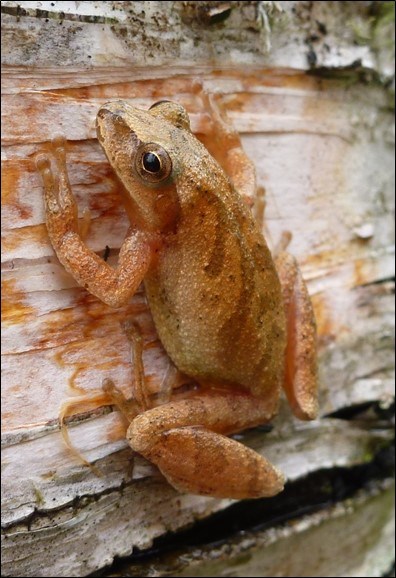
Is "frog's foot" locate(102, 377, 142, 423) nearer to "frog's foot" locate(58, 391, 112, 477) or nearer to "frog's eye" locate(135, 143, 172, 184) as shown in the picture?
"frog's foot" locate(58, 391, 112, 477)

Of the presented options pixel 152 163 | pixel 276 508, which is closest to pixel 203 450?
pixel 276 508

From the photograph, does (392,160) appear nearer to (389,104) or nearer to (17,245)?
(389,104)

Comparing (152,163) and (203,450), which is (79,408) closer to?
(203,450)

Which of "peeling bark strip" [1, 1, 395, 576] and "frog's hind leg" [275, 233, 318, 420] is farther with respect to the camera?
"frog's hind leg" [275, 233, 318, 420]

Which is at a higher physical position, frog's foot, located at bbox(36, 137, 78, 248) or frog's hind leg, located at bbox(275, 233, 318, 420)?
frog's foot, located at bbox(36, 137, 78, 248)

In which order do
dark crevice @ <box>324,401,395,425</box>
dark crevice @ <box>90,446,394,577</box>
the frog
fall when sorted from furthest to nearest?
dark crevice @ <box>324,401,395,425</box>, dark crevice @ <box>90,446,394,577</box>, the frog

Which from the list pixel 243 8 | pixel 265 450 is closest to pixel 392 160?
pixel 243 8

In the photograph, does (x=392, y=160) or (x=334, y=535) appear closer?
(x=334, y=535)

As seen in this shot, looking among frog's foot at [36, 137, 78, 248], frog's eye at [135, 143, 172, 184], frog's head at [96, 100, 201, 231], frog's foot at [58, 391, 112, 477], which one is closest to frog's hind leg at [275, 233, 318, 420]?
frog's head at [96, 100, 201, 231]

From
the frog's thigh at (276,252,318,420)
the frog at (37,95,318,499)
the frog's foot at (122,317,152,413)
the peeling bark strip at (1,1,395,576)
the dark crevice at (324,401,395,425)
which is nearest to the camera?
the peeling bark strip at (1,1,395,576)
